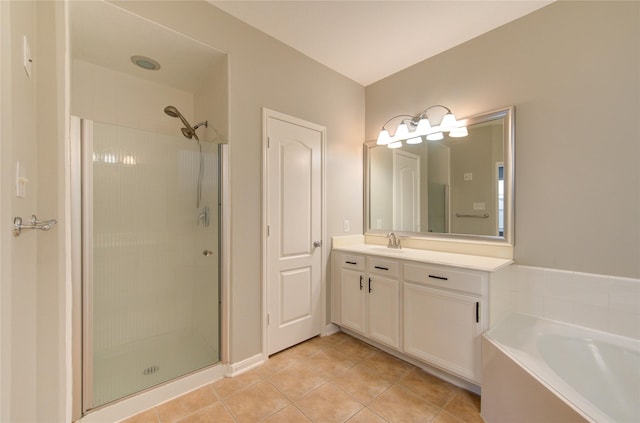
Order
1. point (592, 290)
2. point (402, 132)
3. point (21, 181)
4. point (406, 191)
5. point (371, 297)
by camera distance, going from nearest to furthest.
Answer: point (21, 181) < point (592, 290) < point (371, 297) < point (402, 132) < point (406, 191)

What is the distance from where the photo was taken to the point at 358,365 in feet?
6.79

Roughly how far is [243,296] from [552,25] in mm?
2921

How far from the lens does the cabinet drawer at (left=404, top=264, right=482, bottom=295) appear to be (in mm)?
1676

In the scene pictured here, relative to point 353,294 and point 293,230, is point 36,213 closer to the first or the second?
point 293,230

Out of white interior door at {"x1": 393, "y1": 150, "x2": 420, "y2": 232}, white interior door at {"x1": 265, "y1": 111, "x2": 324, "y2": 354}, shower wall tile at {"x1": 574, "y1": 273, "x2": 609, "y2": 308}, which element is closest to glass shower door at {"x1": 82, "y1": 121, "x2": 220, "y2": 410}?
white interior door at {"x1": 265, "y1": 111, "x2": 324, "y2": 354}

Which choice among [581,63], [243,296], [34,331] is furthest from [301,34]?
[34,331]

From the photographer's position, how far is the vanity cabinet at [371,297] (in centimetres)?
210

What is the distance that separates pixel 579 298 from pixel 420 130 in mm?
1678

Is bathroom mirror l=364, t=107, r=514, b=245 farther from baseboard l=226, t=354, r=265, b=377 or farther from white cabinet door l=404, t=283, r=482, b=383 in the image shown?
baseboard l=226, t=354, r=265, b=377

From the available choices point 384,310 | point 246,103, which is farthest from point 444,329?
point 246,103

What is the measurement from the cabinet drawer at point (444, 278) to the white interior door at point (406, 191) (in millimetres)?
657

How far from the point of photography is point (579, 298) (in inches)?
65.2

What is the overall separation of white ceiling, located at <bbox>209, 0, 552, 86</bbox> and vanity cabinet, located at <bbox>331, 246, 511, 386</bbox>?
1.80 meters

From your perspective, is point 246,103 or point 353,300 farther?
point 353,300
